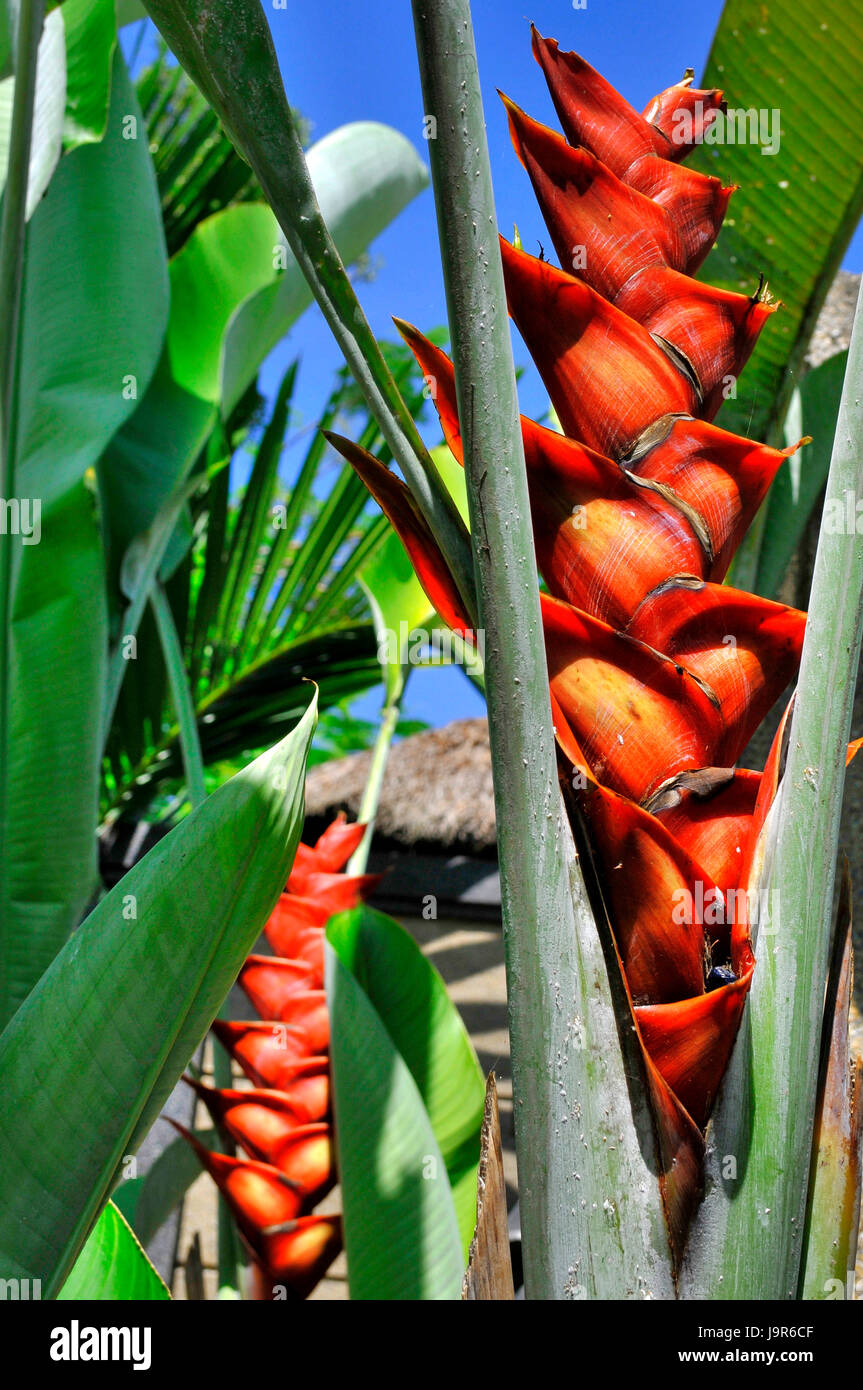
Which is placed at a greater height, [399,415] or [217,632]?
[217,632]

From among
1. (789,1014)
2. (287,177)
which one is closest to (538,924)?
(789,1014)

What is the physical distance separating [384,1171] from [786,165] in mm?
1029

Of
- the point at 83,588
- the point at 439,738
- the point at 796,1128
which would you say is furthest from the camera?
the point at 439,738

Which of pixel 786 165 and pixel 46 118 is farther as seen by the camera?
pixel 786 165

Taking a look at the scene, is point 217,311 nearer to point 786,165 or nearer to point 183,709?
point 183,709

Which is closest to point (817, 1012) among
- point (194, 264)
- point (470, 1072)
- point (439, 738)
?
point (470, 1072)

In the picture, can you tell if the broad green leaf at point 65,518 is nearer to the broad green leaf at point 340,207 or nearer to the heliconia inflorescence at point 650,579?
the broad green leaf at point 340,207

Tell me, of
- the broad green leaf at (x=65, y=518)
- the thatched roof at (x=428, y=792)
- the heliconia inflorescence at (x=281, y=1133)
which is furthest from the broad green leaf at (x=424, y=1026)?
the thatched roof at (x=428, y=792)

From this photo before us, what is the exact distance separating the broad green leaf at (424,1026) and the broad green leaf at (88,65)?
0.85 meters

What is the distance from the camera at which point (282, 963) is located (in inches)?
35.6

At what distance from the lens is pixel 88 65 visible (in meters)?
0.98

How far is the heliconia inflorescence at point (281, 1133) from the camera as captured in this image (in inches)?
32.1
